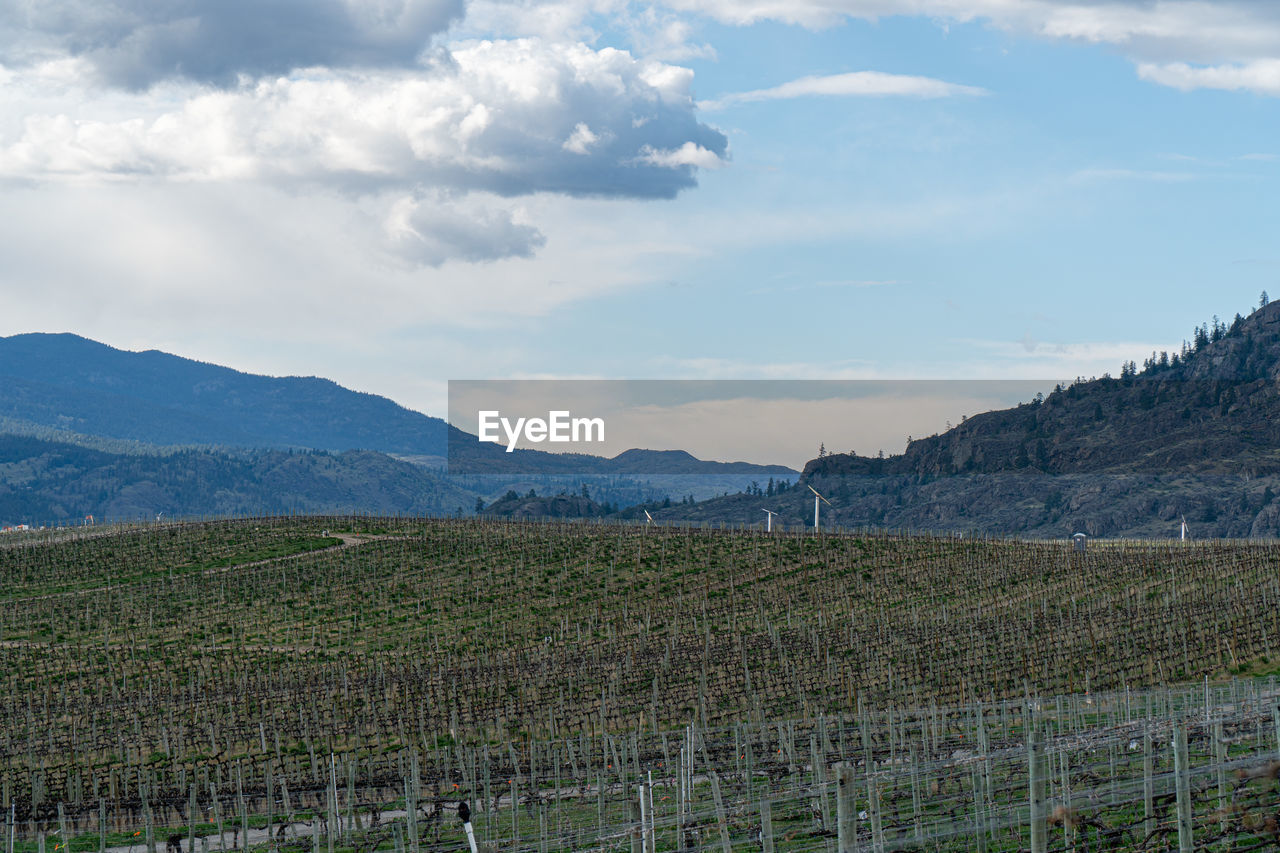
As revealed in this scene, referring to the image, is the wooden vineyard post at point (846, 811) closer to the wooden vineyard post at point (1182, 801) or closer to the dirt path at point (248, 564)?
the wooden vineyard post at point (1182, 801)

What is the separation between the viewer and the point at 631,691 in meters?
58.7

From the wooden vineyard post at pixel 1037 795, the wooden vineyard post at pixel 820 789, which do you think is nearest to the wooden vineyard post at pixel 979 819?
the wooden vineyard post at pixel 820 789

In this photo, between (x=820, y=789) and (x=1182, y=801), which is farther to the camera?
(x=820, y=789)

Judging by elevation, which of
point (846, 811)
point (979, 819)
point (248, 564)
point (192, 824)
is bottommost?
point (192, 824)

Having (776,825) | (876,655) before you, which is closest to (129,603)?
(876,655)

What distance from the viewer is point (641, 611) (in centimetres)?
8431

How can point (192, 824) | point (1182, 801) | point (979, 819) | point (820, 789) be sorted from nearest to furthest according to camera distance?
point (1182, 801) → point (979, 819) → point (820, 789) → point (192, 824)

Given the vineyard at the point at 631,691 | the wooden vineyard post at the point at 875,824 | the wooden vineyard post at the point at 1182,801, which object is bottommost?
the vineyard at the point at 631,691

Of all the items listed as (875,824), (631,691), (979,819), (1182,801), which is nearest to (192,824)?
(875,824)

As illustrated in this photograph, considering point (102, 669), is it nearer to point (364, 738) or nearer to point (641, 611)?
point (364, 738)

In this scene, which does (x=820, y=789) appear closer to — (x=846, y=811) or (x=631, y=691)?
(x=846, y=811)

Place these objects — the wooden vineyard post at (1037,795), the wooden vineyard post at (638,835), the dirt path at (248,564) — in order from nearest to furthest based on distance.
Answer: the wooden vineyard post at (1037,795), the wooden vineyard post at (638,835), the dirt path at (248,564)

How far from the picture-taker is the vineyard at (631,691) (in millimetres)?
26531

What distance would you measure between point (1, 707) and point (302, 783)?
21618 mm
